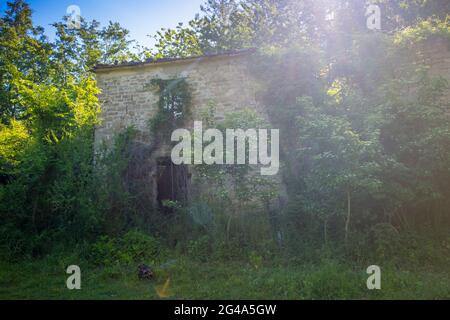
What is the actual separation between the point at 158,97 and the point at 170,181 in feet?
9.64

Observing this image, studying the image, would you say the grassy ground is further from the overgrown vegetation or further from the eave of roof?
the eave of roof

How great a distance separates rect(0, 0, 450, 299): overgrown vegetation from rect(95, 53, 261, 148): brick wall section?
423mm

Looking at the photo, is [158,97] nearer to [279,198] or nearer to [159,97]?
[159,97]

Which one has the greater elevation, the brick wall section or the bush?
the brick wall section

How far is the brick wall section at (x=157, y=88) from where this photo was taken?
9.94 meters

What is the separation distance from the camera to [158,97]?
10.5m

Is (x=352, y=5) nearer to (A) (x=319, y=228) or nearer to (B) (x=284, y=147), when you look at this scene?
(B) (x=284, y=147)

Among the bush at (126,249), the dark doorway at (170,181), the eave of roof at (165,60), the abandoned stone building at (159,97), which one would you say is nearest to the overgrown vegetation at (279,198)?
the bush at (126,249)

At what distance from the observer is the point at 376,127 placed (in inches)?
261

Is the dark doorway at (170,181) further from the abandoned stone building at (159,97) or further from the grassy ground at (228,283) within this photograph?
the grassy ground at (228,283)

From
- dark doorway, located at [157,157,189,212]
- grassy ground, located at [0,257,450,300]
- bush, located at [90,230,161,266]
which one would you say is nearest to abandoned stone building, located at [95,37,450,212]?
dark doorway, located at [157,157,189,212]

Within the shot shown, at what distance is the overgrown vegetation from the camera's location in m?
5.30

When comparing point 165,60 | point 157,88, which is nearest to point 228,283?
point 157,88

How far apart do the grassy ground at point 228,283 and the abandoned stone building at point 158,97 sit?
3.65 meters
